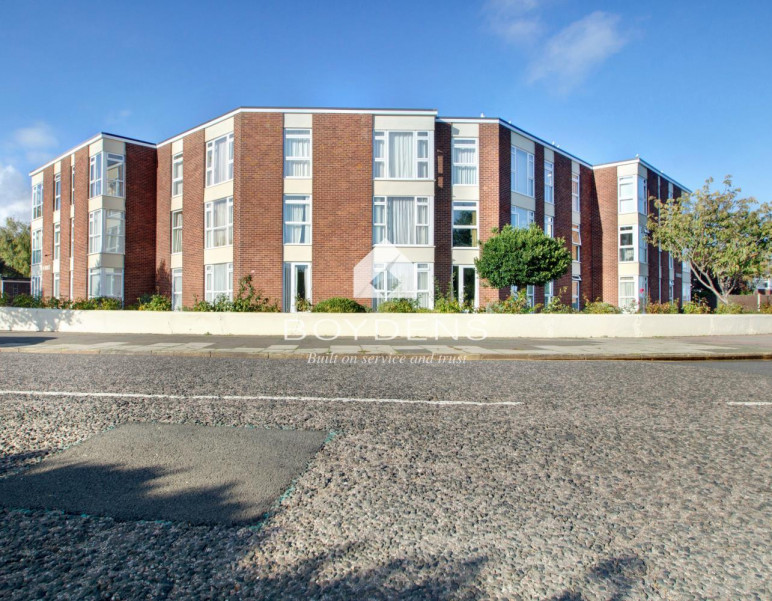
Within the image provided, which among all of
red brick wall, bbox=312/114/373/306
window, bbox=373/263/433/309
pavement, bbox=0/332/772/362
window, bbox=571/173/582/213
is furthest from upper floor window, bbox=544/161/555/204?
pavement, bbox=0/332/772/362

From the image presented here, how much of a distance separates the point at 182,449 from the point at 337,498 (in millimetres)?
1638

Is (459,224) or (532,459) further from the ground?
(459,224)

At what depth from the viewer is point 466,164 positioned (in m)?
25.4

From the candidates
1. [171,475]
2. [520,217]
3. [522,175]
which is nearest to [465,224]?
[520,217]

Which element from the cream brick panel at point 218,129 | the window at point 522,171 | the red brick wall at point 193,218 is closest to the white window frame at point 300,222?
the cream brick panel at point 218,129

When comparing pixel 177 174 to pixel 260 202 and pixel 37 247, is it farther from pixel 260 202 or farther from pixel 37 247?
pixel 37 247

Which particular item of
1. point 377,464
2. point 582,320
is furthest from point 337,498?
point 582,320

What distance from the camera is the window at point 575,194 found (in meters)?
32.2

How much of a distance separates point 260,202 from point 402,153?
6920mm

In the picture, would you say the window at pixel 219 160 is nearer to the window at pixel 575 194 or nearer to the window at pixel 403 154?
the window at pixel 403 154

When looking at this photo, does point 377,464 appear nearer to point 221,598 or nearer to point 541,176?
point 221,598

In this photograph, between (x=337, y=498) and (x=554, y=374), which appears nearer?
(x=337, y=498)

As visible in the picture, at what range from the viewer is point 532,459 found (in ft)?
13.6

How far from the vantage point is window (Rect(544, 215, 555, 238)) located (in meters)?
29.0
